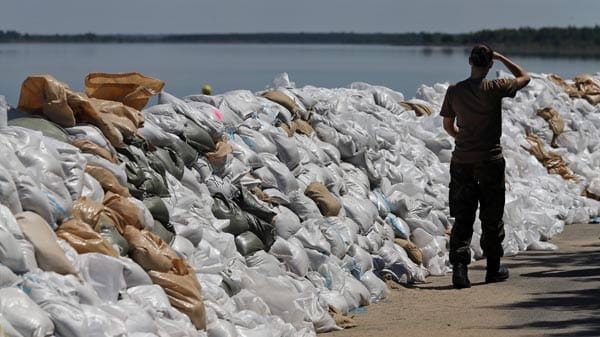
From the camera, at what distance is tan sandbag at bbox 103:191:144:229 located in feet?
20.8

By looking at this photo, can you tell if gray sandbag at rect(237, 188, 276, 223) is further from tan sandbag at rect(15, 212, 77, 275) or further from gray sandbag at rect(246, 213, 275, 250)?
tan sandbag at rect(15, 212, 77, 275)

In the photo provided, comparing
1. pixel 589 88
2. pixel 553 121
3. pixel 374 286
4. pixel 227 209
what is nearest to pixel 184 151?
pixel 227 209

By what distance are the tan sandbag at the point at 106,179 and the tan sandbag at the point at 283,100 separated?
2.78 m

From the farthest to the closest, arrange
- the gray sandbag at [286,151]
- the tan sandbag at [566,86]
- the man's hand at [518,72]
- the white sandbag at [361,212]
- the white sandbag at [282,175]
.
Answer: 1. the tan sandbag at [566,86]
2. the white sandbag at [361,212]
3. the gray sandbag at [286,151]
4. the white sandbag at [282,175]
5. the man's hand at [518,72]

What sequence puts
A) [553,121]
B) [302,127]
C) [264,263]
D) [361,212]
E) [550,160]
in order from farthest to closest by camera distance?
[553,121] < [550,160] < [302,127] < [361,212] < [264,263]

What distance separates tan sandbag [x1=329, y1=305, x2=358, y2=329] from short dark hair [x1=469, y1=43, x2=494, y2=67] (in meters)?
1.67

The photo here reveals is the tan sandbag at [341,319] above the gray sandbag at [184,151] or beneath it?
beneath

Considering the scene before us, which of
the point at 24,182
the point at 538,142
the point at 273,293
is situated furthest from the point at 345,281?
the point at 538,142

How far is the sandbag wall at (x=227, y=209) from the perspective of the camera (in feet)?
18.2

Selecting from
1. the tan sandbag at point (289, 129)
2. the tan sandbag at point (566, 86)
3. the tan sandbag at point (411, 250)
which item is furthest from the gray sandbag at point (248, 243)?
the tan sandbag at point (566, 86)

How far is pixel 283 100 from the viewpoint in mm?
9227

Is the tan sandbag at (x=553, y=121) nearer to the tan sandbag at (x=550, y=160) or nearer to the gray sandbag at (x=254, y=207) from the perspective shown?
the tan sandbag at (x=550, y=160)

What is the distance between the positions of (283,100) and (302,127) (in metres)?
0.24

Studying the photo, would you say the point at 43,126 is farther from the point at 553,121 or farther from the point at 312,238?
the point at 553,121
